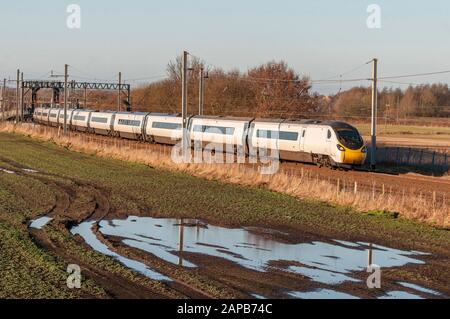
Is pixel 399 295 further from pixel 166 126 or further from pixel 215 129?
pixel 166 126

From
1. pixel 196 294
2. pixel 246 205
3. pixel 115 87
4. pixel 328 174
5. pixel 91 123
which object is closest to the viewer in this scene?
pixel 196 294

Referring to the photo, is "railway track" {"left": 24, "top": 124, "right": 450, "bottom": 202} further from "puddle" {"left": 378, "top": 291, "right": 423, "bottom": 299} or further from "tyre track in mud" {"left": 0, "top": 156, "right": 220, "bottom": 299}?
"puddle" {"left": 378, "top": 291, "right": 423, "bottom": 299}

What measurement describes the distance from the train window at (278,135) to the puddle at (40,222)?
20.4 m

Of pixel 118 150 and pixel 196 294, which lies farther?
pixel 118 150

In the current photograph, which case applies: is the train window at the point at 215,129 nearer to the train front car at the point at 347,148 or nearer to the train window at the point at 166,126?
the train window at the point at 166,126

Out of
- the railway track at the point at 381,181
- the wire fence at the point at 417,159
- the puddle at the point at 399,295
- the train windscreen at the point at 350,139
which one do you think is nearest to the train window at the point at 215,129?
the railway track at the point at 381,181

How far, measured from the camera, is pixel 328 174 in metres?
32.5

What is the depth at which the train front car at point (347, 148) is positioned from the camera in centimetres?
3350

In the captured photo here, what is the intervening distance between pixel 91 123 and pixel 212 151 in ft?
91.9

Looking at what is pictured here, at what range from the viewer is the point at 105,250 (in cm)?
1414

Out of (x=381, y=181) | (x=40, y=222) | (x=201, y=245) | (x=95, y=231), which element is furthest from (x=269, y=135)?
(x=201, y=245)

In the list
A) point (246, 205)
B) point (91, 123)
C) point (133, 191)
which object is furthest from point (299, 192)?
point (91, 123)

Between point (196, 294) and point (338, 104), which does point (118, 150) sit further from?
point (338, 104)

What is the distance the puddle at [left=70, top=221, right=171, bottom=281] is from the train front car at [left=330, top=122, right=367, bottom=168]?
18.2 meters
